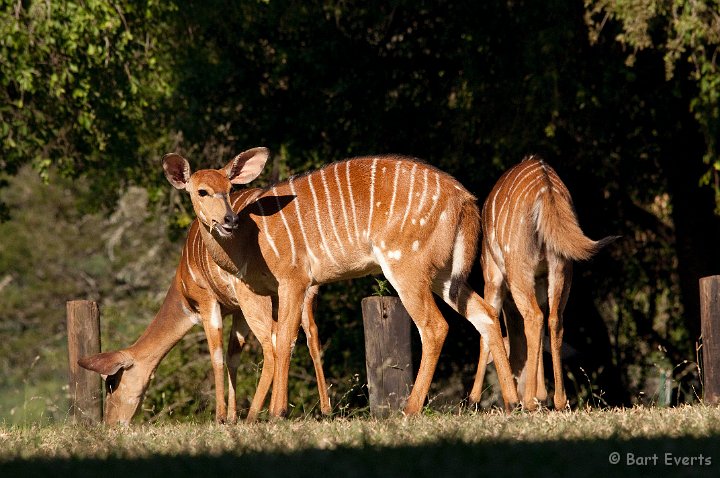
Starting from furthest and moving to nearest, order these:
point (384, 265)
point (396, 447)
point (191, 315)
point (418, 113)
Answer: point (418, 113) < point (191, 315) < point (384, 265) < point (396, 447)

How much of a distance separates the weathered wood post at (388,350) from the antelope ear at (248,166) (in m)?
1.17

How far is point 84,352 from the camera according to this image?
28.5 feet

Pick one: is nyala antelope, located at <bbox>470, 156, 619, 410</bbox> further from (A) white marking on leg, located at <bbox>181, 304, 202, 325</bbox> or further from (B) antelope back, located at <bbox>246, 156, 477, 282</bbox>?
(A) white marking on leg, located at <bbox>181, 304, 202, 325</bbox>

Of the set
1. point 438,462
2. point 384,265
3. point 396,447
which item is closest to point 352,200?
point 384,265

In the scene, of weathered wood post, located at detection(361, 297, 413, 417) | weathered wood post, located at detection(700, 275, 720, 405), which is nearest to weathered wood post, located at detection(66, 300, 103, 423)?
weathered wood post, located at detection(361, 297, 413, 417)

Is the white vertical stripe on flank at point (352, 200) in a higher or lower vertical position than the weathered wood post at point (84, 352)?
higher

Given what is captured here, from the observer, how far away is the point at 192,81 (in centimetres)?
1245

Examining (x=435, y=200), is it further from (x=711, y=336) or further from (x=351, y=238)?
(x=711, y=336)

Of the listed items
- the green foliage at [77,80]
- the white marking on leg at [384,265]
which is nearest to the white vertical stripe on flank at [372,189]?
the white marking on leg at [384,265]

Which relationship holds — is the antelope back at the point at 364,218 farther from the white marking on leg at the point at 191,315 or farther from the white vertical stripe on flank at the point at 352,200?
the white marking on leg at the point at 191,315

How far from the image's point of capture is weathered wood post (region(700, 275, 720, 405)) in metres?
7.84

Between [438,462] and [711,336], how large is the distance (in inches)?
145

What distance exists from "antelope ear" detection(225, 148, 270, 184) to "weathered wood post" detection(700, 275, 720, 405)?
301cm

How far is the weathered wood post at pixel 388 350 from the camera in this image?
26.6 feet
